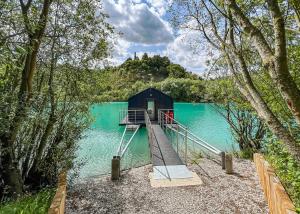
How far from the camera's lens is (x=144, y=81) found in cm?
5284

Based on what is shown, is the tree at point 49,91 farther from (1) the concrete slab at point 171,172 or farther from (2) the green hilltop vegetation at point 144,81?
(1) the concrete slab at point 171,172

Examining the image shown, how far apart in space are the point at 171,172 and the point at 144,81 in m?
47.2

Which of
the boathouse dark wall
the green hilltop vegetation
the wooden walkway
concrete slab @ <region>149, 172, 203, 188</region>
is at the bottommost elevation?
concrete slab @ <region>149, 172, 203, 188</region>

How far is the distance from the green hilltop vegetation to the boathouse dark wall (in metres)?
1.99

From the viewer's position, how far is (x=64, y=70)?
19.2ft

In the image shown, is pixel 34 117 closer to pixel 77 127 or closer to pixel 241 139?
pixel 77 127

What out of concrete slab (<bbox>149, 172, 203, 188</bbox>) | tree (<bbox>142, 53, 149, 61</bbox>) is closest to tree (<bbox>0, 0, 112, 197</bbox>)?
concrete slab (<bbox>149, 172, 203, 188</bbox>)

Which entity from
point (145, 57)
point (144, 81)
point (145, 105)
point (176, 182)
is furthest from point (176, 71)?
point (176, 182)

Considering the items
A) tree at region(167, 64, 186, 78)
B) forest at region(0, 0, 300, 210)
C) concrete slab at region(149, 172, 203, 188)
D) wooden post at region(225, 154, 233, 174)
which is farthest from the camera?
tree at region(167, 64, 186, 78)

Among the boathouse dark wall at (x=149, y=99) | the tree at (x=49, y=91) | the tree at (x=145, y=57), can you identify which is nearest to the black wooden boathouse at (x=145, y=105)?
the boathouse dark wall at (x=149, y=99)

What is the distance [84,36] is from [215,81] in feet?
16.8

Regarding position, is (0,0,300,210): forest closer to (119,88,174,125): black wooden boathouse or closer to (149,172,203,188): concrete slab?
(149,172,203,188): concrete slab

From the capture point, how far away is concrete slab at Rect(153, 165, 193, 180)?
19.4 feet

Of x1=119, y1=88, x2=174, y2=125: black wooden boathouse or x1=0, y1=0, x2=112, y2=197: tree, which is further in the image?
x1=119, y1=88, x2=174, y2=125: black wooden boathouse
